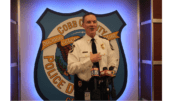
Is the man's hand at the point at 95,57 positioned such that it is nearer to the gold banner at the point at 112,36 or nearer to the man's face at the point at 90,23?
the man's face at the point at 90,23

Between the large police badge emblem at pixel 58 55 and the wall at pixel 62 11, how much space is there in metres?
0.09

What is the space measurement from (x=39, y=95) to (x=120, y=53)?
5.32ft

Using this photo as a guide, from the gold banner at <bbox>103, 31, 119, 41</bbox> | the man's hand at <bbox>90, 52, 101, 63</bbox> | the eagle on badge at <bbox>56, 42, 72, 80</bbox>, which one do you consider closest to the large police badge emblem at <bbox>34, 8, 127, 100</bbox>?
the eagle on badge at <bbox>56, 42, 72, 80</bbox>

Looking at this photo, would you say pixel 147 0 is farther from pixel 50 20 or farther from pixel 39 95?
pixel 39 95

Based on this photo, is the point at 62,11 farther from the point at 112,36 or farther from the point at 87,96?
the point at 87,96

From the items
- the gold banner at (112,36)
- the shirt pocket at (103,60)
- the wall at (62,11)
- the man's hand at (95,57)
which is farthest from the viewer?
the gold banner at (112,36)

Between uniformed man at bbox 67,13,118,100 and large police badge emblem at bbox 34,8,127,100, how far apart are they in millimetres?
602

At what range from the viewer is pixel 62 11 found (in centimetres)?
273

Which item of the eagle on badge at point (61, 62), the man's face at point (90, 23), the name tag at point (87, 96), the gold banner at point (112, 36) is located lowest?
Answer: the name tag at point (87, 96)

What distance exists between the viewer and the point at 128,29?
280 cm

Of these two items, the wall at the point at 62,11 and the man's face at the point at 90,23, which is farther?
the wall at the point at 62,11

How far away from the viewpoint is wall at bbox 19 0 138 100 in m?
2.66

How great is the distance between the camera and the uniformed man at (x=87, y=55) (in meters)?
2.09

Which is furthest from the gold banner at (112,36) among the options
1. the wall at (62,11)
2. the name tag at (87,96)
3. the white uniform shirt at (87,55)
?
the name tag at (87,96)
